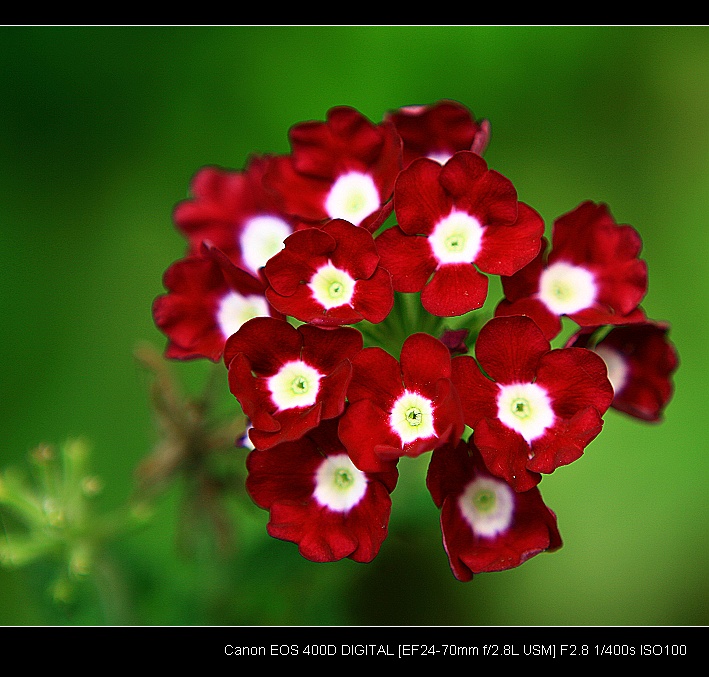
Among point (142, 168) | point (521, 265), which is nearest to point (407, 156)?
point (521, 265)

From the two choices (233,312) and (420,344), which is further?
(233,312)

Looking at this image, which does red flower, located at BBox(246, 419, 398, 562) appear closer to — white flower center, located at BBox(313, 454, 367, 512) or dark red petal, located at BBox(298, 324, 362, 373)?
white flower center, located at BBox(313, 454, 367, 512)

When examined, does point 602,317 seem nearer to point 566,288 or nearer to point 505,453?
point 566,288

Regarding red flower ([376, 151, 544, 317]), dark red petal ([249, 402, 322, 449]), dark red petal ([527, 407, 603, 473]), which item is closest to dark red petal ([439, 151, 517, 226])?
red flower ([376, 151, 544, 317])

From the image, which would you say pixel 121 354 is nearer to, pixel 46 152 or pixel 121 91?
pixel 46 152

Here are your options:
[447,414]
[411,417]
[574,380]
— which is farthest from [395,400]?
[574,380]

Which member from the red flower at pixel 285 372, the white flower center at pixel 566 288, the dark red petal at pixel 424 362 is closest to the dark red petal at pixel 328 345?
the red flower at pixel 285 372
